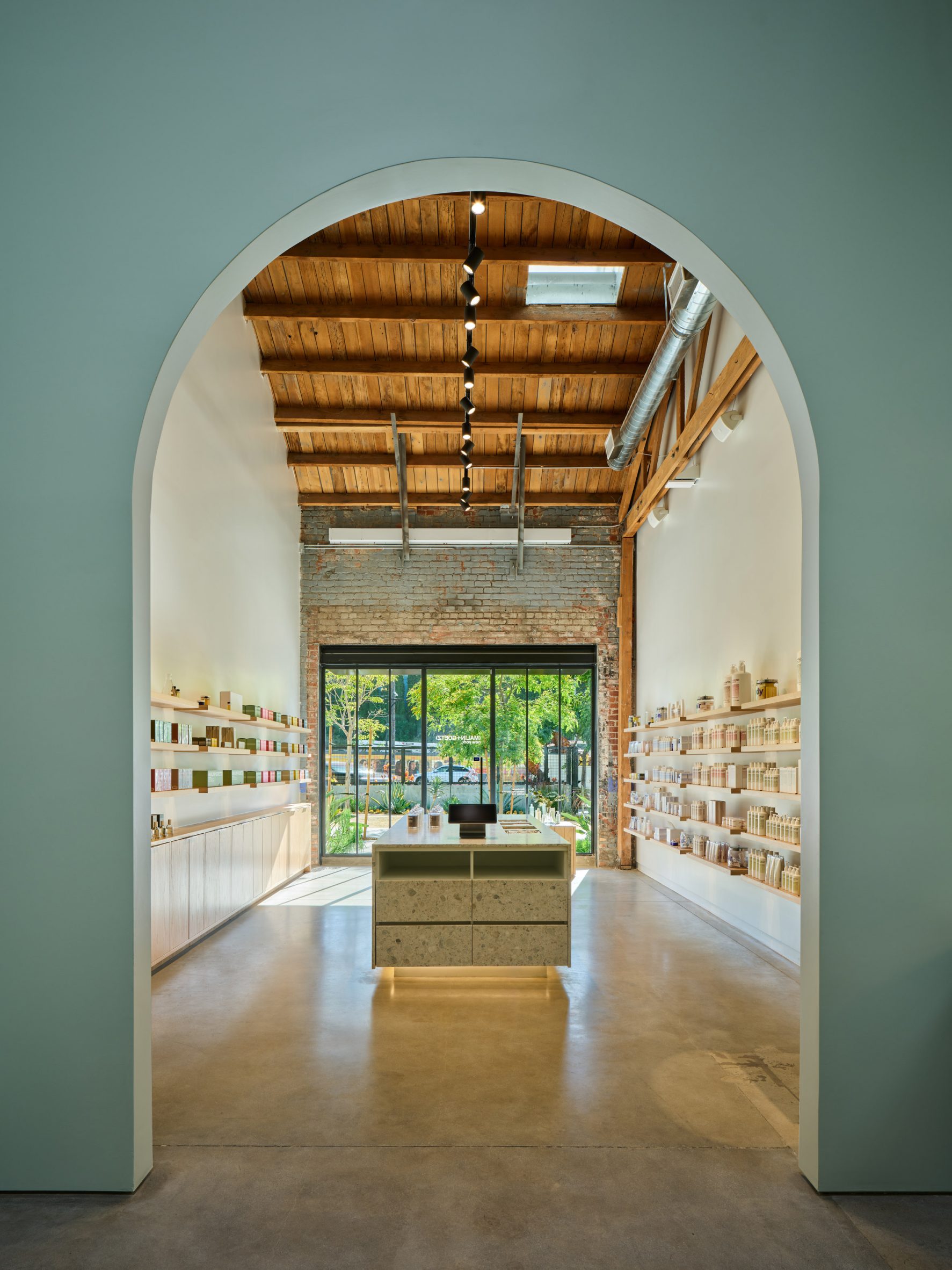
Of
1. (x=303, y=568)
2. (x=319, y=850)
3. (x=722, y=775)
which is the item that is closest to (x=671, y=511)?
(x=722, y=775)

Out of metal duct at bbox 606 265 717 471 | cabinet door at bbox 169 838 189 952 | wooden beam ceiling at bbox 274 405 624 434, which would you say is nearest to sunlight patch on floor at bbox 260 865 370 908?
cabinet door at bbox 169 838 189 952

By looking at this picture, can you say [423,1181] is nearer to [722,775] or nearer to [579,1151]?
[579,1151]

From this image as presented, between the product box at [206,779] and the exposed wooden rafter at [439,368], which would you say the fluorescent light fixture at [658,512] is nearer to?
the exposed wooden rafter at [439,368]

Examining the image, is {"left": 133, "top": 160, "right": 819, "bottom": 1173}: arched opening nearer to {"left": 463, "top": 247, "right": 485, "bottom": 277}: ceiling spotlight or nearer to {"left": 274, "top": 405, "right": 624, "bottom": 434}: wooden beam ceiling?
{"left": 463, "top": 247, "right": 485, "bottom": 277}: ceiling spotlight

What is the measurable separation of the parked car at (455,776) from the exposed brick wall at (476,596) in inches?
58.2

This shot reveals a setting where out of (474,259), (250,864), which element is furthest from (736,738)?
(250,864)

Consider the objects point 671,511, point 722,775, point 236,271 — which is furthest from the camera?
point 671,511

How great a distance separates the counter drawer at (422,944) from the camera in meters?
5.77

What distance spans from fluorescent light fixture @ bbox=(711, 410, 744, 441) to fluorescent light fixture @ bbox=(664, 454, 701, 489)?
139 centimetres

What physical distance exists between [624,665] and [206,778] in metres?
6.65

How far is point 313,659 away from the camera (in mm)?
12773
